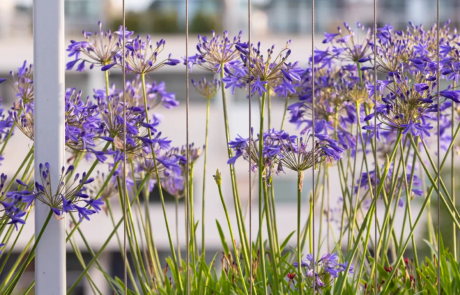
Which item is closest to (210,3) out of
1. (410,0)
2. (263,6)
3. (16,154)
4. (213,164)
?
(263,6)

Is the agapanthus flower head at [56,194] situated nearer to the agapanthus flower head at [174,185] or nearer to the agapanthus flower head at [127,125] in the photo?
the agapanthus flower head at [127,125]

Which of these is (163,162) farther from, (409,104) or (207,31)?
(207,31)

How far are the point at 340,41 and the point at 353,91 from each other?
7.2 inches

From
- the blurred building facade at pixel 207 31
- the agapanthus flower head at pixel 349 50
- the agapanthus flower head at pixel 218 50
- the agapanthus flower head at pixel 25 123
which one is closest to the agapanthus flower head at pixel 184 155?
the agapanthus flower head at pixel 218 50

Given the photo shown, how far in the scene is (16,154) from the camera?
43.0ft

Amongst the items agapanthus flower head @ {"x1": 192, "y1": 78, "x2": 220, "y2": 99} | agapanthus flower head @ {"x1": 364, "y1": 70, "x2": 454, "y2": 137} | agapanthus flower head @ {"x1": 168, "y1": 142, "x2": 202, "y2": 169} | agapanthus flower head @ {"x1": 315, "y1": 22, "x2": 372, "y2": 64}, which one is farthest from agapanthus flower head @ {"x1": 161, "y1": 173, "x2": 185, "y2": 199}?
agapanthus flower head @ {"x1": 364, "y1": 70, "x2": 454, "y2": 137}

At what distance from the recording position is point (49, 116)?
118 cm

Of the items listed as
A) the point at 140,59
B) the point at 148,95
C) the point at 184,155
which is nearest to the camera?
the point at 140,59

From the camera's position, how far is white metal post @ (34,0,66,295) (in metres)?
1.17

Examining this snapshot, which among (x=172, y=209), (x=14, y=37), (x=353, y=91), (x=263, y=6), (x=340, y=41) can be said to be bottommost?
(x=172, y=209)

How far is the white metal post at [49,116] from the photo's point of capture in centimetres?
117

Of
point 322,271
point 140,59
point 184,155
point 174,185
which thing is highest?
point 140,59

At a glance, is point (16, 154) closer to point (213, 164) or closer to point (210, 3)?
point (213, 164)

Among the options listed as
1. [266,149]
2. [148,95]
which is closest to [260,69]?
[266,149]
